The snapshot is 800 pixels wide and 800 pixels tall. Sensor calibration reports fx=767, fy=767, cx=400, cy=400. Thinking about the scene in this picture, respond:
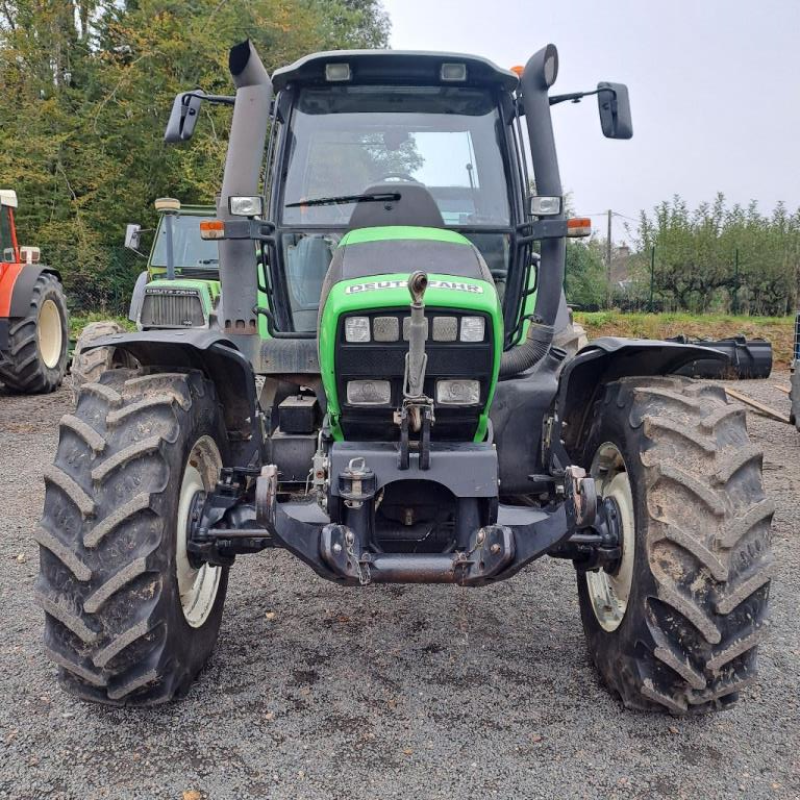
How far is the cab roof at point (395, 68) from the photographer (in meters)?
3.49

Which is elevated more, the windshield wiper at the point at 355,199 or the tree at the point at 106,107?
the tree at the point at 106,107

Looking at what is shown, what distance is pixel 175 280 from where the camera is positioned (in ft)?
28.9

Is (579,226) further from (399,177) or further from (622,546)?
(622,546)

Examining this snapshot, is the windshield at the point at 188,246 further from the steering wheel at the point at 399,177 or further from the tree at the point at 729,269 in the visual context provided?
the tree at the point at 729,269

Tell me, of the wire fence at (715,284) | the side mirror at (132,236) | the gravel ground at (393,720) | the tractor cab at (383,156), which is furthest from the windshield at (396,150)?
the wire fence at (715,284)

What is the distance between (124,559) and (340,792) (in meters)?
1.00

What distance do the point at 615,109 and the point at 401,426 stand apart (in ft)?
6.49

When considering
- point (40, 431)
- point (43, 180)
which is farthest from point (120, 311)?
point (40, 431)

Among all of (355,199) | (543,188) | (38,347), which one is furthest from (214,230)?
(38,347)

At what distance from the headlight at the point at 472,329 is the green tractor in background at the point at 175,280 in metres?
4.51

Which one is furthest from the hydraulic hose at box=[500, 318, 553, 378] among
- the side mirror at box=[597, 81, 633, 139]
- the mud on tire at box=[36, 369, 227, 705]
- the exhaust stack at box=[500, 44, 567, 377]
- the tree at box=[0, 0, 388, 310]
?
the tree at box=[0, 0, 388, 310]

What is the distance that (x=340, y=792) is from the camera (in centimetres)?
237

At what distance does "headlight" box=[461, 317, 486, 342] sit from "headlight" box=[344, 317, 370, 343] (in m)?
0.34

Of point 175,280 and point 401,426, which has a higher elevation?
point 175,280
